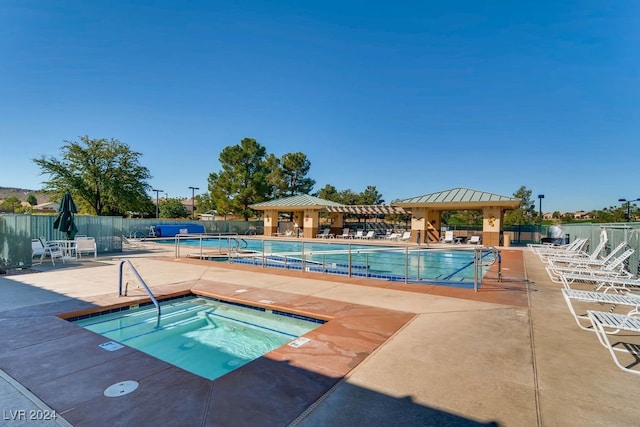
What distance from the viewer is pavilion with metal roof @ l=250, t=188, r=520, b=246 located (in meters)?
19.9

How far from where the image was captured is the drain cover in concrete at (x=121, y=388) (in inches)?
96.0

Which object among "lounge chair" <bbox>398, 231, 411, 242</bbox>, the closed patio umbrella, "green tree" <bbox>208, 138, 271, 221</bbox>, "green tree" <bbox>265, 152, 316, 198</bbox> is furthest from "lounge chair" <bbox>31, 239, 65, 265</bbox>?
"green tree" <bbox>265, 152, 316, 198</bbox>

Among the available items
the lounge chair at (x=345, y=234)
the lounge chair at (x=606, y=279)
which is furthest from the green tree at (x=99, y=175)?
the lounge chair at (x=606, y=279)

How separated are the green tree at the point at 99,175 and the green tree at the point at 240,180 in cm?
742

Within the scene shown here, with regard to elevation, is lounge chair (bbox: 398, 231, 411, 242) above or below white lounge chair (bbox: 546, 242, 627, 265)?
below

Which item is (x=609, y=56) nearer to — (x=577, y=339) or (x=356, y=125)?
(x=356, y=125)

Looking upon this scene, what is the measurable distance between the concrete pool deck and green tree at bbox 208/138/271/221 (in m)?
29.0

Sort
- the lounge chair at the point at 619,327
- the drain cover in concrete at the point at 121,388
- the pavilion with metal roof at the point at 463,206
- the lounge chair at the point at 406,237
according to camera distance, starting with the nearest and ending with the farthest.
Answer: the drain cover in concrete at the point at 121,388 < the lounge chair at the point at 619,327 < the pavilion with metal roof at the point at 463,206 < the lounge chair at the point at 406,237

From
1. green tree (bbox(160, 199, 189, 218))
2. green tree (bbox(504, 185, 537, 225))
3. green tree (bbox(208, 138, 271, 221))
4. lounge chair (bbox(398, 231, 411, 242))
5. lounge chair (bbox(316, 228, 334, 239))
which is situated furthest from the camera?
green tree (bbox(160, 199, 189, 218))

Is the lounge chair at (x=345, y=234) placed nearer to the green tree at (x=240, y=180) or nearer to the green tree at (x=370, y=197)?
the green tree at (x=240, y=180)

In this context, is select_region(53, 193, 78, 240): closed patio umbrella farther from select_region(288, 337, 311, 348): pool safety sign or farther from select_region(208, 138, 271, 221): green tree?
select_region(208, 138, 271, 221): green tree

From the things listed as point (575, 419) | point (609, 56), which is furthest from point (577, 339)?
point (609, 56)

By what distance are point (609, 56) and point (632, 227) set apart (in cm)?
1101

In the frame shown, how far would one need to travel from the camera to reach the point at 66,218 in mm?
11227
